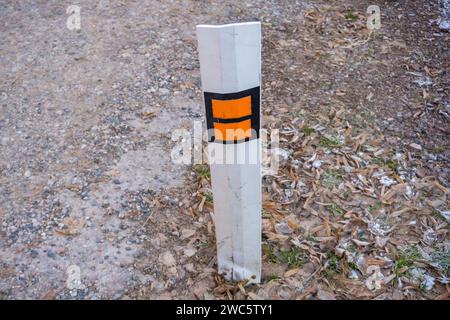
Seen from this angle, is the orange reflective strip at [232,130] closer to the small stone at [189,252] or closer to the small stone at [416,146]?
the small stone at [189,252]

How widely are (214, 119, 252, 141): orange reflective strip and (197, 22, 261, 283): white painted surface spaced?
0.14ft

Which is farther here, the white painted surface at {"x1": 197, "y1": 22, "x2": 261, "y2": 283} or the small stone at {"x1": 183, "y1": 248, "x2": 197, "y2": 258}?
the small stone at {"x1": 183, "y1": 248, "x2": 197, "y2": 258}

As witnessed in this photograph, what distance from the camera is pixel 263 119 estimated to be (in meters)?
3.97

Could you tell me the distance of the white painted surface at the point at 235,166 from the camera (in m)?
1.87

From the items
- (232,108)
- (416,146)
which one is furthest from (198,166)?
(416,146)

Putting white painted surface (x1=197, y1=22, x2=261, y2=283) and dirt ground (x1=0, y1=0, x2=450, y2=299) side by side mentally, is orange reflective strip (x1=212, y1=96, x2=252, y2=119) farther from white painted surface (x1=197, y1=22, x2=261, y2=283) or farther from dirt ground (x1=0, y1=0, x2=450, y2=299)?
dirt ground (x1=0, y1=0, x2=450, y2=299)

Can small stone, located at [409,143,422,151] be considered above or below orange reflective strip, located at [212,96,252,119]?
below

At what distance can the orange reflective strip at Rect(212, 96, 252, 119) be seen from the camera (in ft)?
Answer: 6.57

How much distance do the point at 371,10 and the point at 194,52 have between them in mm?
2459

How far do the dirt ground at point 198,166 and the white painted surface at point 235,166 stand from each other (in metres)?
0.25

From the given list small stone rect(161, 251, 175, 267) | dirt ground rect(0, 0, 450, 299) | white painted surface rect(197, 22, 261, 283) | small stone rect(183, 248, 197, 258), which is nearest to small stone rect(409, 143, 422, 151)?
dirt ground rect(0, 0, 450, 299)

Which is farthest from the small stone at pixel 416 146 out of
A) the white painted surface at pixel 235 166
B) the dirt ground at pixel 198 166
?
the white painted surface at pixel 235 166
